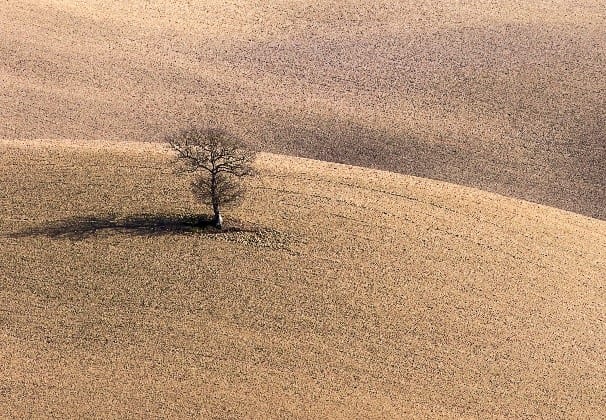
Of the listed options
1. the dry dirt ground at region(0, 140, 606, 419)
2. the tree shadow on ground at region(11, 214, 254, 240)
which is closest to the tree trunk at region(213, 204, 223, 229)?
the tree shadow on ground at region(11, 214, 254, 240)

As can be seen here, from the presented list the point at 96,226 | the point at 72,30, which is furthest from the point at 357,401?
the point at 72,30

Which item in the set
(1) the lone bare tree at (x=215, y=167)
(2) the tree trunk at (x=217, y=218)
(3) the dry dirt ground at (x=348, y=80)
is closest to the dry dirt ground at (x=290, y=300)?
(2) the tree trunk at (x=217, y=218)

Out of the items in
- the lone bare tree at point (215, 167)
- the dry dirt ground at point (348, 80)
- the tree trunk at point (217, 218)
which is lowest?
the dry dirt ground at point (348, 80)

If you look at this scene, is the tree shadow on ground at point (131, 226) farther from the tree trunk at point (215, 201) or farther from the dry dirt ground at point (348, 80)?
the dry dirt ground at point (348, 80)

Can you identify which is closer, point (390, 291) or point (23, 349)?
point (23, 349)

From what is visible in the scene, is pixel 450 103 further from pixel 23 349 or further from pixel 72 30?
pixel 23 349

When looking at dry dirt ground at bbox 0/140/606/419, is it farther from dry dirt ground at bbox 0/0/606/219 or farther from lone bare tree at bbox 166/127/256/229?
dry dirt ground at bbox 0/0/606/219

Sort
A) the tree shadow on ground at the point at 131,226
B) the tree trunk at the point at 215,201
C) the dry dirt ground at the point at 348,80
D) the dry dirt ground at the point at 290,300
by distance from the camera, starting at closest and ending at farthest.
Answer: the dry dirt ground at the point at 290,300 → the tree trunk at the point at 215,201 → the tree shadow on ground at the point at 131,226 → the dry dirt ground at the point at 348,80
